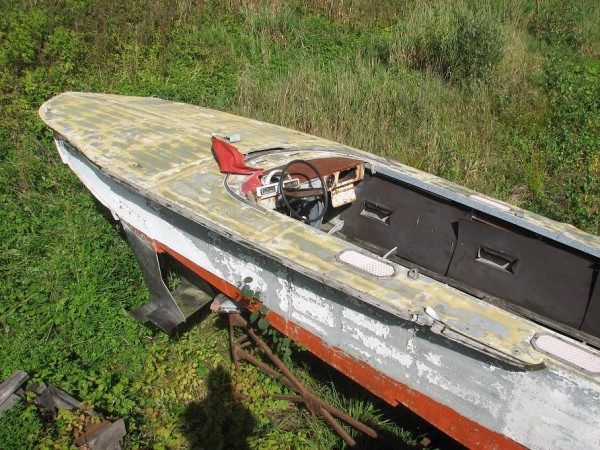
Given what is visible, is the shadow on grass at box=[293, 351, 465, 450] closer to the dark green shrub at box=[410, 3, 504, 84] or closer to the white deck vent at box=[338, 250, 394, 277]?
the white deck vent at box=[338, 250, 394, 277]

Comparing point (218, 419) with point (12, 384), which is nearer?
point (12, 384)

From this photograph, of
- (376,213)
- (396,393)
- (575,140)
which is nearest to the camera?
(396,393)

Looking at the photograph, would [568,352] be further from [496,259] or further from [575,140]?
[575,140]

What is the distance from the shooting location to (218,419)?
3.56 m

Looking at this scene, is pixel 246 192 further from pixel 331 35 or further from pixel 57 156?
pixel 331 35

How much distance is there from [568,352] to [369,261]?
1139 millimetres

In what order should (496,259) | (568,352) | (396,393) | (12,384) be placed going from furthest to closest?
(496,259) → (12,384) → (396,393) → (568,352)

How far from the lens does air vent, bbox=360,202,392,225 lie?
4387 millimetres

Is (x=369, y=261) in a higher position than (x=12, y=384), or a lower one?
higher

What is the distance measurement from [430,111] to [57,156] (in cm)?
457

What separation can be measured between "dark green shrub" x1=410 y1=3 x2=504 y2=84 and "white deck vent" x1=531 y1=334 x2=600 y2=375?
5432 millimetres

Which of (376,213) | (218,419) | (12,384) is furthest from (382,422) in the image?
(12,384)

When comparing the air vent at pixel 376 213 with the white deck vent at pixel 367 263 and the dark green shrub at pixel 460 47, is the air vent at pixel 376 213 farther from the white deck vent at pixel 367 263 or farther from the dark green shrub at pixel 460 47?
the dark green shrub at pixel 460 47

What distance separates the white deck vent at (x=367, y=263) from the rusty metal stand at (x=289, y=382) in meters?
1.07
